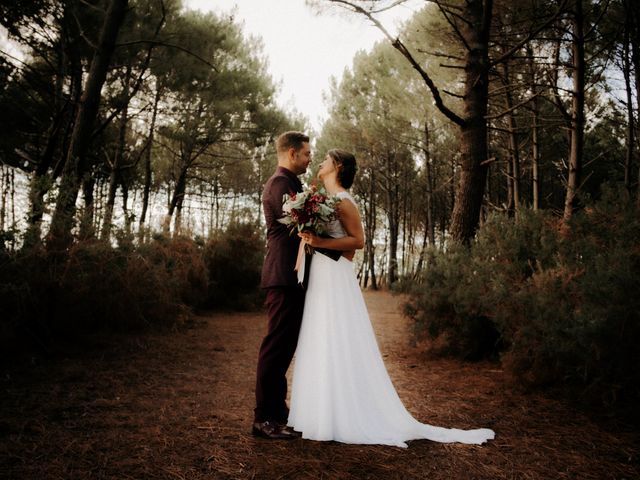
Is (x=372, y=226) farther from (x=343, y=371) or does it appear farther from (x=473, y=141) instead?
(x=343, y=371)

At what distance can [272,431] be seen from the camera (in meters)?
2.95

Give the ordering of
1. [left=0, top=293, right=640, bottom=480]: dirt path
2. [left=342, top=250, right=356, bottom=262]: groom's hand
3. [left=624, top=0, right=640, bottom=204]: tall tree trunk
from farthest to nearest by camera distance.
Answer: [left=624, top=0, right=640, bottom=204]: tall tree trunk, [left=342, top=250, right=356, bottom=262]: groom's hand, [left=0, top=293, right=640, bottom=480]: dirt path

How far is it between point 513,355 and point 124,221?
5216mm

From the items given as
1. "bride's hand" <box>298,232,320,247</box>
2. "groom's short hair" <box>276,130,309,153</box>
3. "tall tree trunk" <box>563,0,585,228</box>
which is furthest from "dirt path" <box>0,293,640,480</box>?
"tall tree trunk" <box>563,0,585,228</box>

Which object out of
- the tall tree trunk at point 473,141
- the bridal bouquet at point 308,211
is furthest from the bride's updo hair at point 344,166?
the tall tree trunk at point 473,141

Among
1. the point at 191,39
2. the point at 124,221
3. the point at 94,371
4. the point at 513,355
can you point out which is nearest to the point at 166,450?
the point at 94,371

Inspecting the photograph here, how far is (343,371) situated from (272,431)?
24.9 inches

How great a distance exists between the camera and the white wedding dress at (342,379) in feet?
9.67

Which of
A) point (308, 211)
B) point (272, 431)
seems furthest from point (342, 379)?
point (308, 211)

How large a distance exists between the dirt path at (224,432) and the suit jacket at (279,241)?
3.63ft

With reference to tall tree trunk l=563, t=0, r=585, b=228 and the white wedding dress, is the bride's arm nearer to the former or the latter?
the white wedding dress

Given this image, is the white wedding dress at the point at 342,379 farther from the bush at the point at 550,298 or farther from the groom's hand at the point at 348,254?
the bush at the point at 550,298

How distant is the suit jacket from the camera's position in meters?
3.07

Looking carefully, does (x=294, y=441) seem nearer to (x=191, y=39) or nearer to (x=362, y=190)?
(x=191, y=39)
